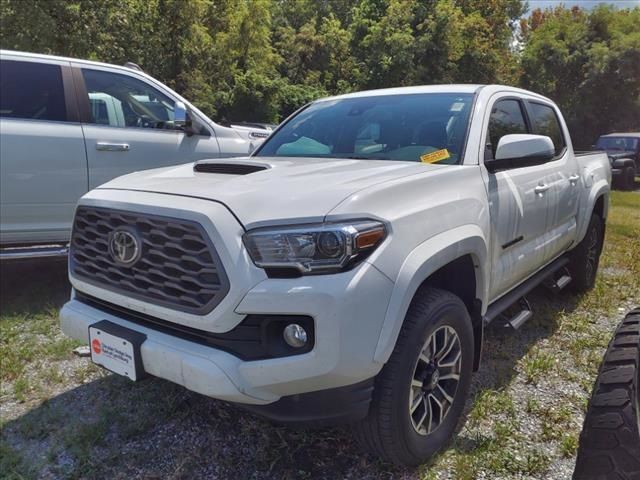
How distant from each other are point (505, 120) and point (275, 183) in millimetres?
1971

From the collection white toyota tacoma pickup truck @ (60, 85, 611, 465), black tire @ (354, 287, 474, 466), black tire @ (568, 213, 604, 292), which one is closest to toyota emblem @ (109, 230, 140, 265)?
white toyota tacoma pickup truck @ (60, 85, 611, 465)

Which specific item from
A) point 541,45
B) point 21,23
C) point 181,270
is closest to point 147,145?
point 181,270

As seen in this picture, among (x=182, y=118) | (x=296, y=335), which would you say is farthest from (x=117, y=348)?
(x=182, y=118)

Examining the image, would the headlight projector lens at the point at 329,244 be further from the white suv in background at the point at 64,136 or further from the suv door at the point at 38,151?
the suv door at the point at 38,151

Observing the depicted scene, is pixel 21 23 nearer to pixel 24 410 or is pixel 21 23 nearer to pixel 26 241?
pixel 26 241

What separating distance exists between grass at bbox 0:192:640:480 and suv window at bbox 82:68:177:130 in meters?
1.94

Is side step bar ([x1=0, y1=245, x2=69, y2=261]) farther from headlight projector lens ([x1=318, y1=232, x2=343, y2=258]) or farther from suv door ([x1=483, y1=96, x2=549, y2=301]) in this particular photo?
suv door ([x1=483, y1=96, x2=549, y2=301])

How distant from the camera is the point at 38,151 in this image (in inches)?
168

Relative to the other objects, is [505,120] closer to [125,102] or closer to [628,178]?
[125,102]

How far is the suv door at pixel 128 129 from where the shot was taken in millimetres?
4605

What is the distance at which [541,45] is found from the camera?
2797cm

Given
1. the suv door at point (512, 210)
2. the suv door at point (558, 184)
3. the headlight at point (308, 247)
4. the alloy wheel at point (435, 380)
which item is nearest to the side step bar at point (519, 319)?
the suv door at point (512, 210)

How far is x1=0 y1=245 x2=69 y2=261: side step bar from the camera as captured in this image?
4.16m

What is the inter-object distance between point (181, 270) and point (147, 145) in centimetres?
312
